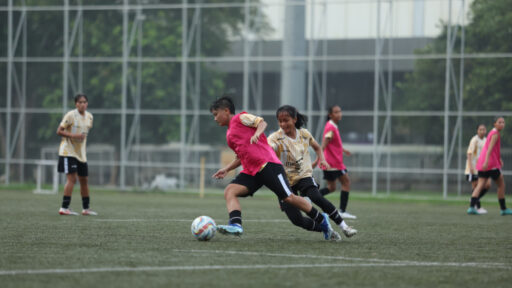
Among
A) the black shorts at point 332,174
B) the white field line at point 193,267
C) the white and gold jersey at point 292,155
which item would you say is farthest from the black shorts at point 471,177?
the white field line at point 193,267

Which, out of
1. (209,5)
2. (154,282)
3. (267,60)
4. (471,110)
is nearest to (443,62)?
(471,110)

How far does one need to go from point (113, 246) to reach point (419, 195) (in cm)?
1922

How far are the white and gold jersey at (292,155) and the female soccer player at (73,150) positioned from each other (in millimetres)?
4724

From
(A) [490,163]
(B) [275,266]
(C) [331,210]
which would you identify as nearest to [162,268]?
(B) [275,266]

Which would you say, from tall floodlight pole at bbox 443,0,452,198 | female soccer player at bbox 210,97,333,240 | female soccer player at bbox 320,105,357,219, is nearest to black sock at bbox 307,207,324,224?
female soccer player at bbox 210,97,333,240

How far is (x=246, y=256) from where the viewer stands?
7297mm

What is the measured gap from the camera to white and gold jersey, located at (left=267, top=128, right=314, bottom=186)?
9.41m

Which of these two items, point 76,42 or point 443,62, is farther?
point 76,42

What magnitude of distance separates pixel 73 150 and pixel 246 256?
21.7 ft

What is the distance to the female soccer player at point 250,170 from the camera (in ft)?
28.5

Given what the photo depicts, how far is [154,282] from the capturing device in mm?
5664

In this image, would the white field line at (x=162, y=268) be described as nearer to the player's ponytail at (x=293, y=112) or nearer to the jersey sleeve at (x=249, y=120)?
the jersey sleeve at (x=249, y=120)

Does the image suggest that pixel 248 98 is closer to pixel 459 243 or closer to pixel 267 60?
pixel 267 60

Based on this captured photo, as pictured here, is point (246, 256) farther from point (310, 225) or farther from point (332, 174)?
point (332, 174)
